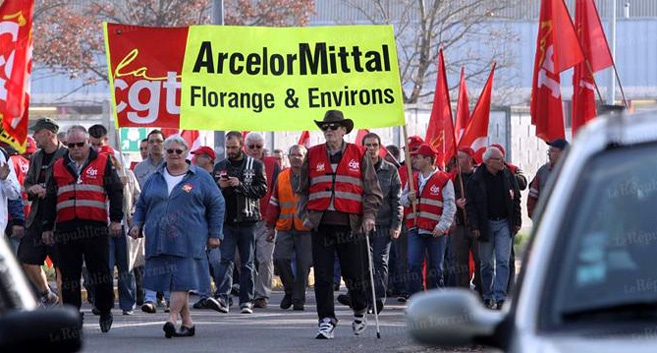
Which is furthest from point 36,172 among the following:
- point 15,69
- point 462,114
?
point 462,114

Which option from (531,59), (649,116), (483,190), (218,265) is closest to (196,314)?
(218,265)

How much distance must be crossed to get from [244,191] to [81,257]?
130 inches

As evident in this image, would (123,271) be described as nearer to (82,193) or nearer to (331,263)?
(82,193)

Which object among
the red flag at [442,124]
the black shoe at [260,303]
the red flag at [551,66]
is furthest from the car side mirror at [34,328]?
the red flag at [442,124]

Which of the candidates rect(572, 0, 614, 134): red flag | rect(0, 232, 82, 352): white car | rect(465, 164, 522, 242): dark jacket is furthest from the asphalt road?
rect(0, 232, 82, 352): white car

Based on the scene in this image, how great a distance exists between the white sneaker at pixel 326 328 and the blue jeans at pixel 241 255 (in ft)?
11.6

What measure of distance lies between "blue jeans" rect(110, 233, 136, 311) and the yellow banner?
4.85 ft

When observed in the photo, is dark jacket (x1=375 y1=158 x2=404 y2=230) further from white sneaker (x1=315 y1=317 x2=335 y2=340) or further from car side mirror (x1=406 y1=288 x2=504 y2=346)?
car side mirror (x1=406 y1=288 x2=504 y2=346)

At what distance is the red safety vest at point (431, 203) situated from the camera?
18547mm

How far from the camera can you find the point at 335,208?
14648mm

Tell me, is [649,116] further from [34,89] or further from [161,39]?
[34,89]

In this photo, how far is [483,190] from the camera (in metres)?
18.5

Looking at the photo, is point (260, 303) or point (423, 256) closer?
point (423, 256)

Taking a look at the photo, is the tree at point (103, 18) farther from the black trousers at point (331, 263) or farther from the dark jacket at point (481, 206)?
the black trousers at point (331, 263)
